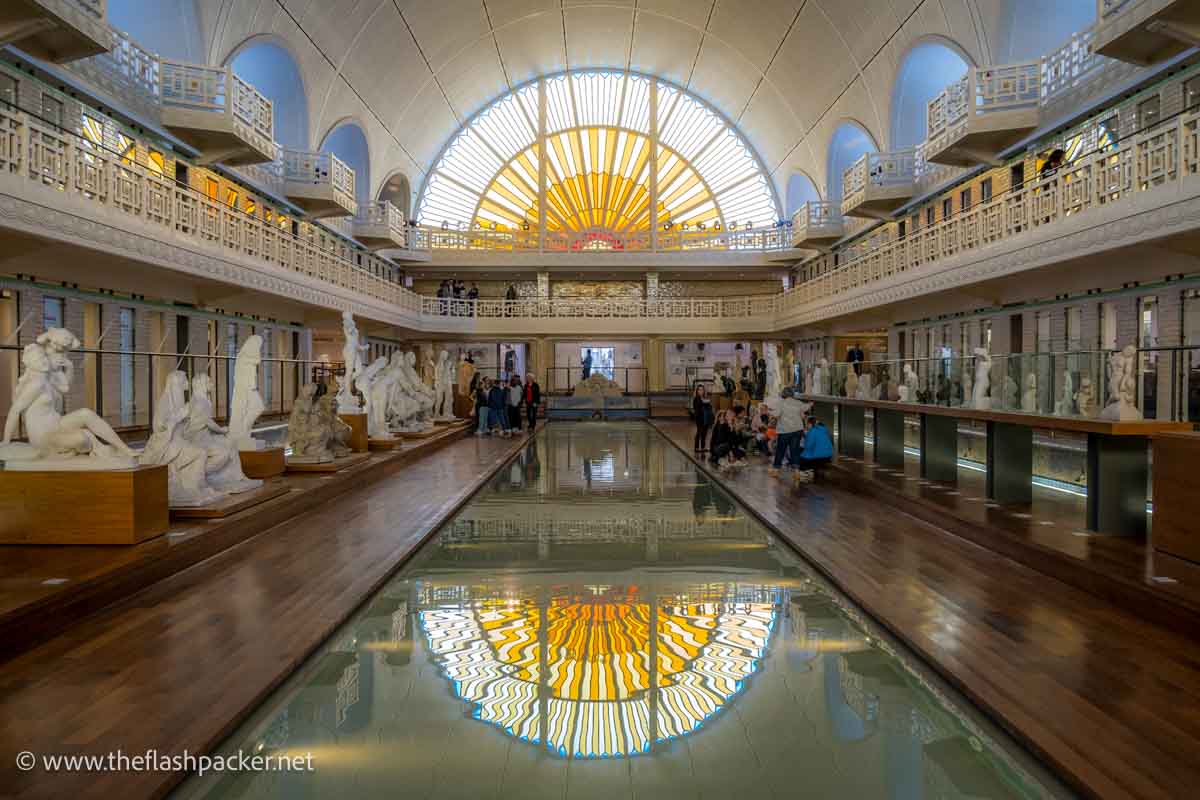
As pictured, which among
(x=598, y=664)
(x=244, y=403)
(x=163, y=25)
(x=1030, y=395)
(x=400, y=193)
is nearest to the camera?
(x=598, y=664)

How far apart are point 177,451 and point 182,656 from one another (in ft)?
12.7

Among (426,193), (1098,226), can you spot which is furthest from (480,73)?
(1098,226)

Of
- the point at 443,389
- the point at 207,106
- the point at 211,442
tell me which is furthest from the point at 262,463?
the point at 443,389

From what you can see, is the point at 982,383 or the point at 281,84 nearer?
the point at 982,383

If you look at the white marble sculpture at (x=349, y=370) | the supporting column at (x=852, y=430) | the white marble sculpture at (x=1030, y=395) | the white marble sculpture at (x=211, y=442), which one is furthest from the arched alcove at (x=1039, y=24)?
the white marble sculpture at (x=211, y=442)

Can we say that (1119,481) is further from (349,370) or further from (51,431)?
(349,370)

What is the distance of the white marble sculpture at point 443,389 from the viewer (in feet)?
79.5

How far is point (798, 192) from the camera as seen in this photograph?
38.4m

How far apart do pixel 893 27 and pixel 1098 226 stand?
1411 centimetres

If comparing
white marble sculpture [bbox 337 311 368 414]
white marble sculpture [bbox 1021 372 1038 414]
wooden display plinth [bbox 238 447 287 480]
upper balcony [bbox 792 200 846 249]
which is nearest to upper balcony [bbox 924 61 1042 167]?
white marble sculpture [bbox 1021 372 1038 414]

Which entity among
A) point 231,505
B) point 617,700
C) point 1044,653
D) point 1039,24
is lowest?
point 617,700

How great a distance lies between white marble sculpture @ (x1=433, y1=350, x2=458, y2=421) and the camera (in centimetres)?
2422

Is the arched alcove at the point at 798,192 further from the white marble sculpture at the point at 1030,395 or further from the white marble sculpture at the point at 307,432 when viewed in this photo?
the white marble sculpture at the point at 1030,395

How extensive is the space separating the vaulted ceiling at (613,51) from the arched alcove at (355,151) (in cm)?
44
